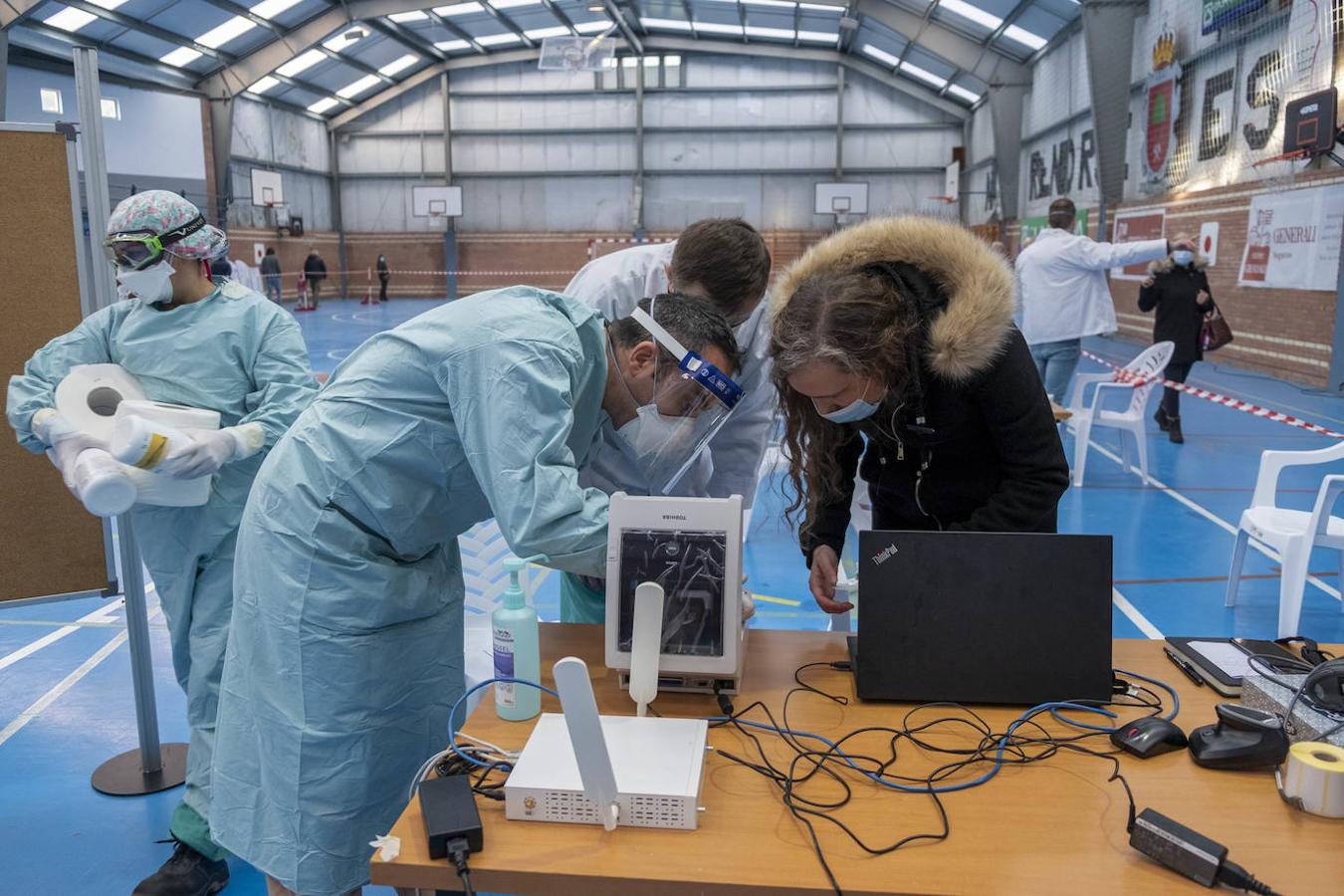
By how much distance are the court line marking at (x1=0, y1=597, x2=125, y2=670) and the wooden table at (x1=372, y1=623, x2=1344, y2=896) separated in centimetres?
303

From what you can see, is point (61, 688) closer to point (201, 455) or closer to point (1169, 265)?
point (201, 455)

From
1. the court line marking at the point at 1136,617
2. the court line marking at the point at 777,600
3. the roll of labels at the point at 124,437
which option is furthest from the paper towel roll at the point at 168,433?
the court line marking at the point at 1136,617

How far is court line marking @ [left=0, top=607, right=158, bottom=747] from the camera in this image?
295cm

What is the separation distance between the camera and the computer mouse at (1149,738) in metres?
1.36

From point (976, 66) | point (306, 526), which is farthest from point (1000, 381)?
point (976, 66)

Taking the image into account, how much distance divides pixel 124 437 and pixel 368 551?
824mm

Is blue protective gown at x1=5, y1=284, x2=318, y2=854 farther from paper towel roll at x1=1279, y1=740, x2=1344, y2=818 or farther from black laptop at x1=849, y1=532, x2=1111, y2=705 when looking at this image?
paper towel roll at x1=1279, y1=740, x2=1344, y2=818

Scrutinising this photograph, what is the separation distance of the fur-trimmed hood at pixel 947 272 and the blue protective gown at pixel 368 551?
46cm

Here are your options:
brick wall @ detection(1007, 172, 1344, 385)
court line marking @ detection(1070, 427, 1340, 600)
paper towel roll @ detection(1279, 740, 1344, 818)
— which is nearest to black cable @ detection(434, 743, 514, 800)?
paper towel roll @ detection(1279, 740, 1344, 818)

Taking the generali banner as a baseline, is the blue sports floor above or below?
below

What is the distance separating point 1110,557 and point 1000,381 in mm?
371

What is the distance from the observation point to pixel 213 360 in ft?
7.49

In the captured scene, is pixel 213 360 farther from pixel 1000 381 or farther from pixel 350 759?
pixel 1000 381

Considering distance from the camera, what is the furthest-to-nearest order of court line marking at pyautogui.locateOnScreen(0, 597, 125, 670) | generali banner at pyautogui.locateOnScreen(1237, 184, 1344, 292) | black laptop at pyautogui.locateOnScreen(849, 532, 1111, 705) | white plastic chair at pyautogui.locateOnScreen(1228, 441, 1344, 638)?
generali banner at pyautogui.locateOnScreen(1237, 184, 1344, 292) < court line marking at pyautogui.locateOnScreen(0, 597, 125, 670) < white plastic chair at pyautogui.locateOnScreen(1228, 441, 1344, 638) < black laptop at pyautogui.locateOnScreen(849, 532, 1111, 705)
